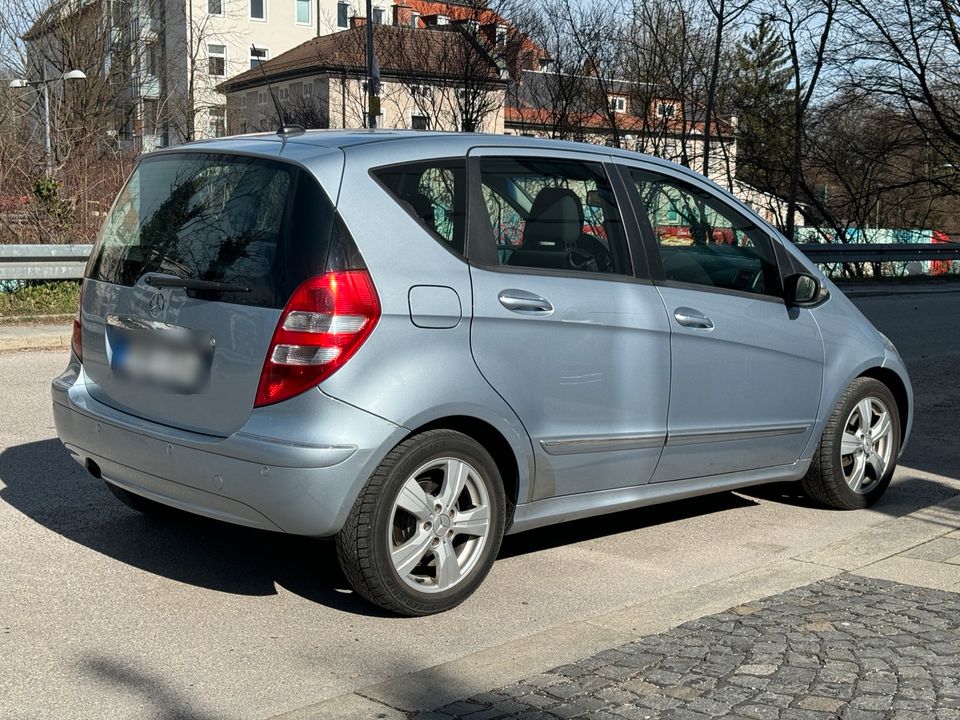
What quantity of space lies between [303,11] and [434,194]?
8535 cm

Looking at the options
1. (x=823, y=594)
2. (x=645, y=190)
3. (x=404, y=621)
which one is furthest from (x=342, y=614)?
(x=645, y=190)

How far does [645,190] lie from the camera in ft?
17.6

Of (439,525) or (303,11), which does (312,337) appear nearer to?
(439,525)

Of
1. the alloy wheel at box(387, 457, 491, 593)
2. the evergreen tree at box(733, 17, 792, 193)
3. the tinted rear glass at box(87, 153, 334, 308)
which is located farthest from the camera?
the evergreen tree at box(733, 17, 792, 193)

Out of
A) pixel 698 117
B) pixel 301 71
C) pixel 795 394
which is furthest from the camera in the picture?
pixel 301 71

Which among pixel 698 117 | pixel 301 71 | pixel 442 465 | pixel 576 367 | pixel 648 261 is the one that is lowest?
pixel 442 465

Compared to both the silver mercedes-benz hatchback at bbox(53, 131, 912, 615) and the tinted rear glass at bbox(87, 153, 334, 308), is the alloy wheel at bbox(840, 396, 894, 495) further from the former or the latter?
the tinted rear glass at bbox(87, 153, 334, 308)

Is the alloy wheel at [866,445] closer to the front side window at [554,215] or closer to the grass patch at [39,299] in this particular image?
the front side window at [554,215]

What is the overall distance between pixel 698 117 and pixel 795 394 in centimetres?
2297

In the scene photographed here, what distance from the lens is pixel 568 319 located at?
4.75 metres

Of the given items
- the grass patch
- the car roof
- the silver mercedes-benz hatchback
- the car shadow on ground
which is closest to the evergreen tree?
the grass patch

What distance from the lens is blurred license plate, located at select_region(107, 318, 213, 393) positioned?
435 centimetres

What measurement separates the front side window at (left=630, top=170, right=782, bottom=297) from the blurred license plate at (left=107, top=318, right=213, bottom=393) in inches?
81.2

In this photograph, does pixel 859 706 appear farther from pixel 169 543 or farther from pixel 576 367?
pixel 169 543
